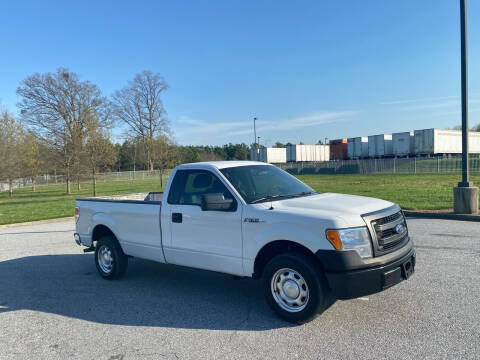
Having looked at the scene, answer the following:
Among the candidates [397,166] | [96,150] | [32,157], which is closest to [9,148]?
[96,150]

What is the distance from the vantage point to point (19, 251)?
9.46 metres

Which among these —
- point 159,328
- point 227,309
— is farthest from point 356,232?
point 159,328

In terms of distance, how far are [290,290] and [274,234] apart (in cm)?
65

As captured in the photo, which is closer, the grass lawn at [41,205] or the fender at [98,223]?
the fender at [98,223]

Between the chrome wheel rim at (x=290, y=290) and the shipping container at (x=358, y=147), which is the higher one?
the shipping container at (x=358, y=147)

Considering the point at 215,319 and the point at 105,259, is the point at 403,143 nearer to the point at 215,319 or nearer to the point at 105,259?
the point at 105,259

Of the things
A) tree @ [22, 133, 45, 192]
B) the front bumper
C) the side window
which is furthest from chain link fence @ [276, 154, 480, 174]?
tree @ [22, 133, 45, 192]

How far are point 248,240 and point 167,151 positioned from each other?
2894 centimetres

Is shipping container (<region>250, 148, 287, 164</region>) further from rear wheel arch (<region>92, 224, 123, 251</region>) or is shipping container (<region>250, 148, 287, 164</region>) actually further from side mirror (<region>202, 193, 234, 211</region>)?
side mirror (<region>202, 193, 234, 211</region>)

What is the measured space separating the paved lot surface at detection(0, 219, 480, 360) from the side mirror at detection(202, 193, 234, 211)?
1.31 metres

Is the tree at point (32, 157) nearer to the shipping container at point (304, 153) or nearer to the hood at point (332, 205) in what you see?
the shipping container at point (304, 153)

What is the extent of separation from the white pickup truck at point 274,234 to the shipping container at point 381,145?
46517 mm

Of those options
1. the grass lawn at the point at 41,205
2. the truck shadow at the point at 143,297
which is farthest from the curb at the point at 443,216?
the grass lawn at the point at 41,205

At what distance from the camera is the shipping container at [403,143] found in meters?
45.8
